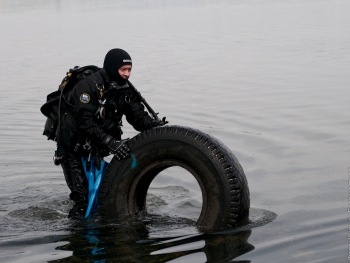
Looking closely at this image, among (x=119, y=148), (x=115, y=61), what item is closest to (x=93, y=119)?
(x=119, y=148)

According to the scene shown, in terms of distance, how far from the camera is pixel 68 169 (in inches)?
295

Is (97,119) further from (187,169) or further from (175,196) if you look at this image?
(175,196)

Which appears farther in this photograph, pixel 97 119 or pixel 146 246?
pixel 97 119

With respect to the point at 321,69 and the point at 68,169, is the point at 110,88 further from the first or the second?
the point at 321,69

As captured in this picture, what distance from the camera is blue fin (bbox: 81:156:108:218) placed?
739cm

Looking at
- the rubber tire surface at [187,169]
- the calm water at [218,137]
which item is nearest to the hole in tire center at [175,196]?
the calm water at [218,137]

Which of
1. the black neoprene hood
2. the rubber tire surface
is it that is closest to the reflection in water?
the rubber tire surface

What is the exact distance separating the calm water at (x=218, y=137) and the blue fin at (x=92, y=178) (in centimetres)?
17

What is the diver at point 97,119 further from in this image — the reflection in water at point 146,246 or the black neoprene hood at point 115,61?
the reflection in water at point 146,246

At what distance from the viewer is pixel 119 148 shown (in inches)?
276

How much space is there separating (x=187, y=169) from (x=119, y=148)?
696mm

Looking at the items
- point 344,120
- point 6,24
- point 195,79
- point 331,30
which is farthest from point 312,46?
point 6,24

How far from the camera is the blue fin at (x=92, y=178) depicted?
7.39 m

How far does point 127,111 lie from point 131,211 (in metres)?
1.04
